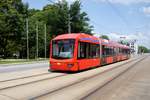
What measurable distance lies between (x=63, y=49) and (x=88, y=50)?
3.16m

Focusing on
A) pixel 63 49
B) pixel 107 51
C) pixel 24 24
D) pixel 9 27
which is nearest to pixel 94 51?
pixel 63 49

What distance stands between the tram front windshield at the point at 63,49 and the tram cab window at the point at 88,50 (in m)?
0.77

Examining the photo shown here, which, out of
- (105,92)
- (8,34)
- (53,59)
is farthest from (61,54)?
(8,34)

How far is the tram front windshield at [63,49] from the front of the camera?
2073cm

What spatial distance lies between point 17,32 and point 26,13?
14.3m

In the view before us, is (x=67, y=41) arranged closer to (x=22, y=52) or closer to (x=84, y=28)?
(x=22, y=52)

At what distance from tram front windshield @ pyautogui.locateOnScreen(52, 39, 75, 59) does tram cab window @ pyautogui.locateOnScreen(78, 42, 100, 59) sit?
30.3 inches

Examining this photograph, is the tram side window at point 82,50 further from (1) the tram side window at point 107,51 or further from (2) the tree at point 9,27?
(2) the tree at point 9,27

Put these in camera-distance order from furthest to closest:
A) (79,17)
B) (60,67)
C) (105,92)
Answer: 1. (79,17)
2. (60,67)
3. (105,92)

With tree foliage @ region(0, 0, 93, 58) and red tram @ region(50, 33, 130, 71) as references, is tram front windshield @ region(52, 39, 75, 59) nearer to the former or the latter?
red tram @ region(50, 33, 130, 71)

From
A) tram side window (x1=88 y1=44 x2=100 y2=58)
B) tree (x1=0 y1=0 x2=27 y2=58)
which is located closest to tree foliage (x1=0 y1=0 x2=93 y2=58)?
A: tree (x1=0 y1=0 x2=27 y2=58)

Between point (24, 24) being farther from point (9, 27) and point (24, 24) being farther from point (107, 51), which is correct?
point (107, 51)

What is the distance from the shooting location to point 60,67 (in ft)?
68.6

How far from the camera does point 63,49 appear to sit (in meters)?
21.0
